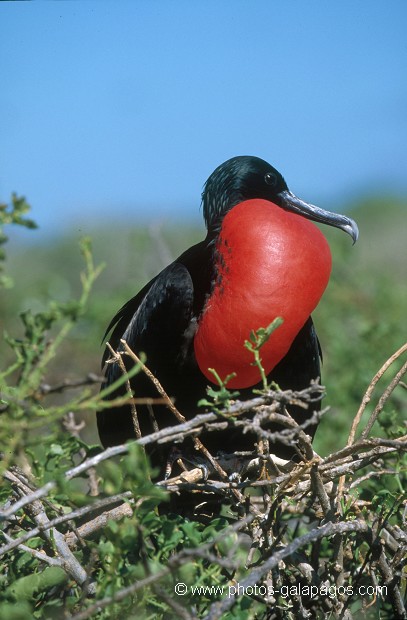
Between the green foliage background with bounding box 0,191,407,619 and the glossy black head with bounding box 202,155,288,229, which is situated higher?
the glossy black head with bounding box 202,155,288,229

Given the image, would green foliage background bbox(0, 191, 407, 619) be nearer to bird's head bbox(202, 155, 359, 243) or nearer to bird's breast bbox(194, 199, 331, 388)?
bird's breast bbox(194, 199, 331, 388)

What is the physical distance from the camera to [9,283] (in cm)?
122

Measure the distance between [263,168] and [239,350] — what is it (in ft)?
2.80

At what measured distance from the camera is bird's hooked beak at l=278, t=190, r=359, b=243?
249cm

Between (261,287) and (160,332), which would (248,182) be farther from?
(261,287)

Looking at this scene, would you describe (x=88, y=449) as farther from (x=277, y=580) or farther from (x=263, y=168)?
(x=263, y=168)

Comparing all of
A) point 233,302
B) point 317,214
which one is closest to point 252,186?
point 317,214

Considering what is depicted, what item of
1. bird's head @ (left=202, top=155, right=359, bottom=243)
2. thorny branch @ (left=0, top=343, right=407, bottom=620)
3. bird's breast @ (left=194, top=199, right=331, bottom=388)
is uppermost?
bird's head @ (left=202, top=155, right=359, bottom=243)

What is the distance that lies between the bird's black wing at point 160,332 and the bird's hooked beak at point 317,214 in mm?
419

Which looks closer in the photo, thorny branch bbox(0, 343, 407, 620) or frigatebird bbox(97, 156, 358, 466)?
thorny branch bbox(0, 343, 407, 620)

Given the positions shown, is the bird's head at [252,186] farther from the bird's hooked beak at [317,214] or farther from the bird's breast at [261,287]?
the bird's breast at [261,287]

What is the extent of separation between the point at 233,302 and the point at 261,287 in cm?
9

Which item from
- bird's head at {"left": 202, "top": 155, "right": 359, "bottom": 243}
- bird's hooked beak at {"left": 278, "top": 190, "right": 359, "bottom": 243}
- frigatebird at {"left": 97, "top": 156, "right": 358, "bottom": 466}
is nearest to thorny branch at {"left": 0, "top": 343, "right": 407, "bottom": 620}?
frigatebird at {"left": 97, "top": 156, "right": 358, "bottom": 466}

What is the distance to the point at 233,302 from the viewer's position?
2.06 meters
